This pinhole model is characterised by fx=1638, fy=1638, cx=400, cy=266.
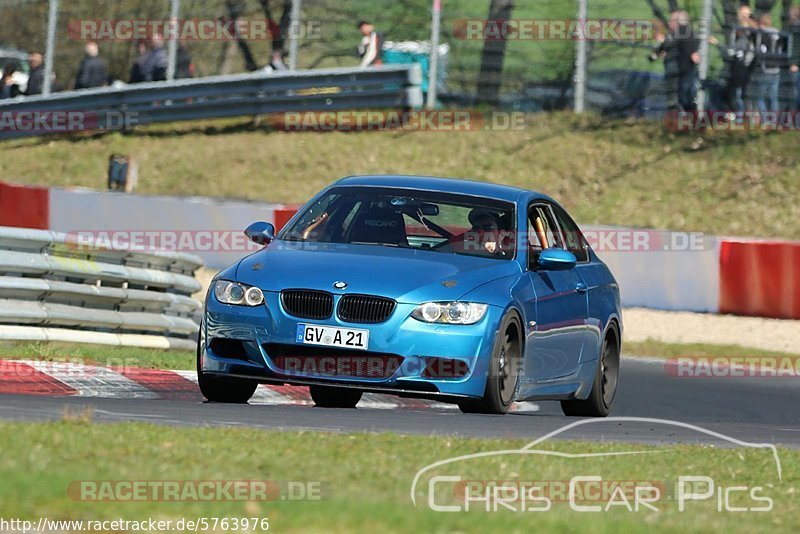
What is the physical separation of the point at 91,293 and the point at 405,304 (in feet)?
14.3

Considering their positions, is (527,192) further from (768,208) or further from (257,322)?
(768,208)

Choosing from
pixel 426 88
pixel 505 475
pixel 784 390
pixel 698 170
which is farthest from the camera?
pixel 426 88

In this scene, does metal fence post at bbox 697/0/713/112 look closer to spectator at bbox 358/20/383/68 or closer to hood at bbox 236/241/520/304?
spectator at bbox 358/20/383/68

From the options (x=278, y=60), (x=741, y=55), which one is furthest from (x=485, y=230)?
(x=278, y=60)

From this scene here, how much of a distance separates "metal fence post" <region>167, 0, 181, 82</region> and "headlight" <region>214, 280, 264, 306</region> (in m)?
18.4

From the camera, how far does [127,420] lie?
7613 millimetres

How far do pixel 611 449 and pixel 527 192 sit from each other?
11.1ft

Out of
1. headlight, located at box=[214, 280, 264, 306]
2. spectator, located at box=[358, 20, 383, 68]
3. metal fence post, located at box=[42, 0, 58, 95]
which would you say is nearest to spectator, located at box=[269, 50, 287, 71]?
spectator, located at box=[358, 20, 383, 68]

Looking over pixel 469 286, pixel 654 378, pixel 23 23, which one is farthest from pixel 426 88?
pixel 469 286

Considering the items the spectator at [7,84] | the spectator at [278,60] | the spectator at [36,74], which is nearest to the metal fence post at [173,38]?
the spectator at [278,60]

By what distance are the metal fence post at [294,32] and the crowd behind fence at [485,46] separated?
0.02 meters

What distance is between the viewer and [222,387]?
9508 millimetres

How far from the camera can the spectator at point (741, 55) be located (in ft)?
72.0

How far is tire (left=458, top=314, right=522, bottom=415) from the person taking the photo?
9.08 metres
